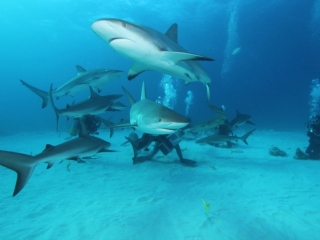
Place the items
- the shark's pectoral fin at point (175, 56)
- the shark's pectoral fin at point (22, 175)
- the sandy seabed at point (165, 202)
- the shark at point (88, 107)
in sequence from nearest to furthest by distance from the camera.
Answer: the shark's pectoral fin at point (22, 175)
the shark's pectoral fin at point (175, 56)
the sandy seabed at point (165, 202)
the shark at point (88, 107)

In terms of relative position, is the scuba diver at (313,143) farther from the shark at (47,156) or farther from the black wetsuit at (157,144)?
the shark at (47,156)

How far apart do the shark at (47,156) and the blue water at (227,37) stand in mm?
4413

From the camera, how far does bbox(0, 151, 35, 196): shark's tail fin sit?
112 inches

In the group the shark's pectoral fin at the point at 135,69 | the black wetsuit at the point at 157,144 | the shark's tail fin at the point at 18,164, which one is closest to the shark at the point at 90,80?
the shark's pectoral fin at the point at 135,69

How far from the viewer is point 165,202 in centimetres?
476

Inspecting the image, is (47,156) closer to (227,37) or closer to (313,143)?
(313,143)

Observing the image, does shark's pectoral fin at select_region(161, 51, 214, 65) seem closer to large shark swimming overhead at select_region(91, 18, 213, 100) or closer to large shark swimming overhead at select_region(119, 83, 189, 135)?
large shark swimming overhead at select_region(91, 18, 213, 100)

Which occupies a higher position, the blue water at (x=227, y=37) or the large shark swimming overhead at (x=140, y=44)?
the blue water at (x=227, y=37)

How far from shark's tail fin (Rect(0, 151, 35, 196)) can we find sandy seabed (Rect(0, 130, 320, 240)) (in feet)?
4.29

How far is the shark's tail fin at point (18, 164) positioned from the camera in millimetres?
2855

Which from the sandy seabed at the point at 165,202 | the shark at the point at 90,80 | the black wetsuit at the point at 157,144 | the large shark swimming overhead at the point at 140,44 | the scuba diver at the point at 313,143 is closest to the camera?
the large shark swimming overhead at the point at 140,44

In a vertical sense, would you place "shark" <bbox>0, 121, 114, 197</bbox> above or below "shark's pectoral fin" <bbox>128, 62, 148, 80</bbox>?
below

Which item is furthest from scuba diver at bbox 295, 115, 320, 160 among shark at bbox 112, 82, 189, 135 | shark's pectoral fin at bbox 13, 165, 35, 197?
shark's pectoral fin at bbox 13, 165, 35, 197

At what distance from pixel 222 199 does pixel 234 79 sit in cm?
9230
